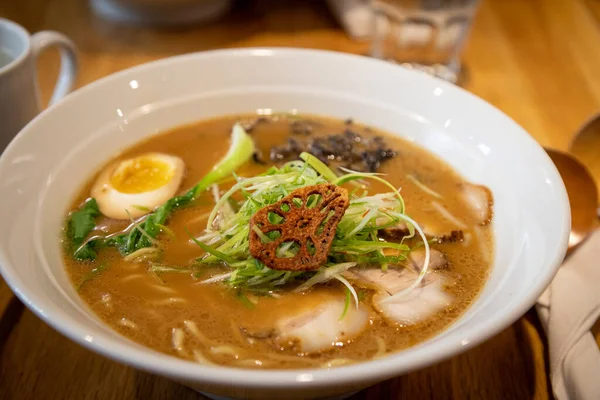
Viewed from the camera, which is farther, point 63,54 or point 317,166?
point 63,54

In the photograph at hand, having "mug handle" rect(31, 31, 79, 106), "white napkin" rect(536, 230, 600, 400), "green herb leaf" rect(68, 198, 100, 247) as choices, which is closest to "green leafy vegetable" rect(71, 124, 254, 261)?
"green herb leaf" rect(68, 198, 100, 247)

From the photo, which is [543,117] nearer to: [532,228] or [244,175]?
[532,228]

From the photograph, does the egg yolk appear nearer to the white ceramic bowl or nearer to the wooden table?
the white ceramic bowl

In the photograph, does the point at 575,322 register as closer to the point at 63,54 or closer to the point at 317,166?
the point at 317,166

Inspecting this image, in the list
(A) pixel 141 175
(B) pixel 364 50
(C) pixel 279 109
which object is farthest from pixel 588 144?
(A) pixel 141 175

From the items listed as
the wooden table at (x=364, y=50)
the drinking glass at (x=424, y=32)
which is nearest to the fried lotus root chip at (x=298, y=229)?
the wooden table at (x=364, y=50)

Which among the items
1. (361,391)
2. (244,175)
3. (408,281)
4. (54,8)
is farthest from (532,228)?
(54,8)

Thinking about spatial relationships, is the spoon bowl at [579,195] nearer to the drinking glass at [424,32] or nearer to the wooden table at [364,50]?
the wooden table at [364,50]
